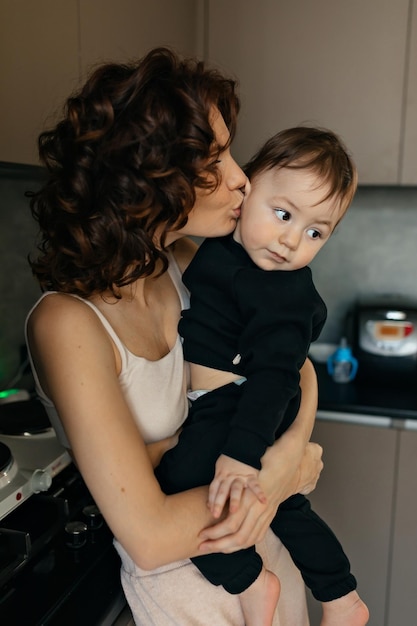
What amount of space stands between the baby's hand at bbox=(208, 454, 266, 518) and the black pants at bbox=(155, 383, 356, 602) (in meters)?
0.09

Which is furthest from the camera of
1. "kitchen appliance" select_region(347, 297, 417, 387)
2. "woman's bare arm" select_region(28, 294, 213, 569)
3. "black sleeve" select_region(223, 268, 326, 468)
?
"kitchen appliance" select_region(347, 297, 417, 387)

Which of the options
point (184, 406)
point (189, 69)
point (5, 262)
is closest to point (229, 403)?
point (184, 406)

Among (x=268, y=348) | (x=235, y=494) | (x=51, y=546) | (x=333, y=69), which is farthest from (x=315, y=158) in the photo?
(x=333, y=69)

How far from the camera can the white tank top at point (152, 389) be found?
1031 millimetres

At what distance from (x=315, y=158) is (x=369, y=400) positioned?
4.01 ft

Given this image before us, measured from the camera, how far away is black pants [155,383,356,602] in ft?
3.57

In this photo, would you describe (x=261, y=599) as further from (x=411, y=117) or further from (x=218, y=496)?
(x=411, y=117)

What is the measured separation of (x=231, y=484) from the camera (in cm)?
99

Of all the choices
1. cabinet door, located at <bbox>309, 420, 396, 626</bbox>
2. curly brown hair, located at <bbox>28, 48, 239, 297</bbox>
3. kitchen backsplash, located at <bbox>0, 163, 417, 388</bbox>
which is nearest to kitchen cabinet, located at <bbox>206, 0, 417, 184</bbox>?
kitchen backsplash, located at <bbox>0, 163, 417, 388</bbox>

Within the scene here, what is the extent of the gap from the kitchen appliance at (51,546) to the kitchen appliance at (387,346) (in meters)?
1.38

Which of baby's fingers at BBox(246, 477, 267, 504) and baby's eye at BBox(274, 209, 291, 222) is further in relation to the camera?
baby's eye at BBox(274, 209, 291, 222)

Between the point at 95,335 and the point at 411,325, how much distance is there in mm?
1628

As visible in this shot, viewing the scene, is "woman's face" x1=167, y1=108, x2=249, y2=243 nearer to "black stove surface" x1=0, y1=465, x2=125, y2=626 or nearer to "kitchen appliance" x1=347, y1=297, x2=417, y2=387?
"black stove surface" x1=0, y1=465, x2=125, y2=626

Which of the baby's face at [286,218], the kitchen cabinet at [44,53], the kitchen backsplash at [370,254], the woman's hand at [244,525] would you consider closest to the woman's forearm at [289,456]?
the woman's hand at [244,525]
